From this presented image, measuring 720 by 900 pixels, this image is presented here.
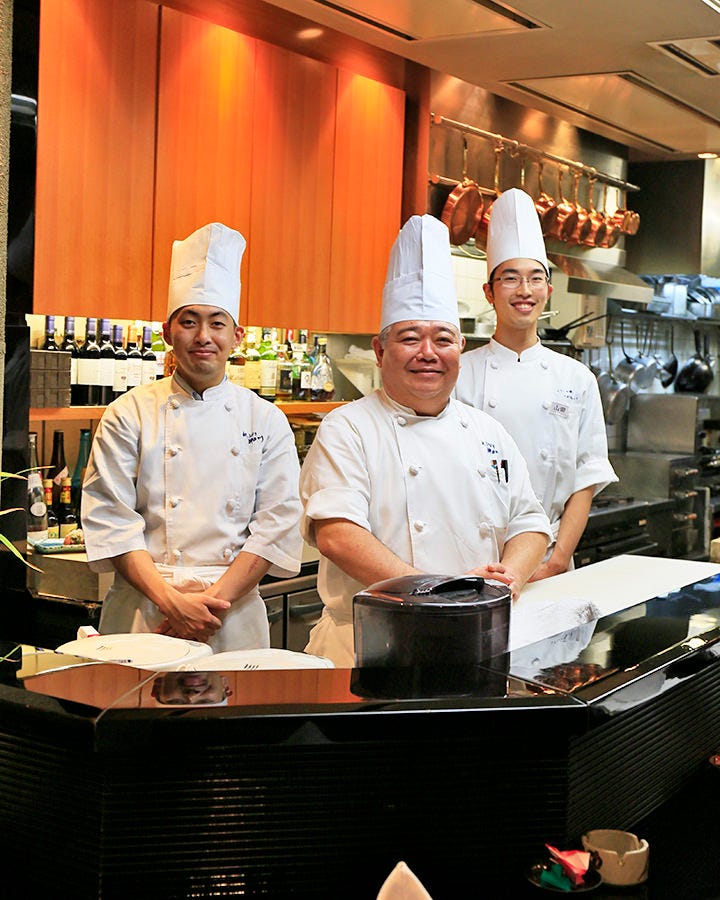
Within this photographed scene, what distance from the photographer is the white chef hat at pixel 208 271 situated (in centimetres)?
284

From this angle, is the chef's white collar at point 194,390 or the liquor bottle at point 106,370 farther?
the liquor bottle at point 106,370

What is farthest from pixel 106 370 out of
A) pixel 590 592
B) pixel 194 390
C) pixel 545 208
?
pixel 545 208

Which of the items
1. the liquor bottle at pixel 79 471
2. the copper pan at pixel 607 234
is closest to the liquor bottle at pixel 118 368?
the liquor bottle at pixel 79 471

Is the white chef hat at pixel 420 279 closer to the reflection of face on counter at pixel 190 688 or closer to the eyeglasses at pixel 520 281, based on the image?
the eyeglasses at pixel 520 281

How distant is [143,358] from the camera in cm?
403

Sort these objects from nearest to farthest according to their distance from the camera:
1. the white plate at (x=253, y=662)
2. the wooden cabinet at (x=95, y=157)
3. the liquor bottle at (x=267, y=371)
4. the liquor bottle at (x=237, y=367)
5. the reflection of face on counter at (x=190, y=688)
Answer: the reflection of face on counter at (x=190, y=688) < the white plate at (x=253, y=662) < the wooden cabinet at (x=95, y=157) < the liquor bottle at (x=237, y=367) < the liquor bottle at (x=267, y=371)

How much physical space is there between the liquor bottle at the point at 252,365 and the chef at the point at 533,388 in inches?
52.3

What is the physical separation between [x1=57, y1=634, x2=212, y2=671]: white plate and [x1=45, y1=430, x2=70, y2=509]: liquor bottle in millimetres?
1984

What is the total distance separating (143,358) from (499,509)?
1.81m

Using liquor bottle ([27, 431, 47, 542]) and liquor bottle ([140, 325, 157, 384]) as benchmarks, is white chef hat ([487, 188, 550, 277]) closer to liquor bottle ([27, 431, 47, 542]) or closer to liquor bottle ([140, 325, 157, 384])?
liquor bottle ([140, 325, 157, 384])

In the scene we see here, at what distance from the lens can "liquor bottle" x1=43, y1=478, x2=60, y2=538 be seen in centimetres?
381

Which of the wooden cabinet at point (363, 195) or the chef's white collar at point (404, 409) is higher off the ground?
the wooden cabinet at point (363, 195)

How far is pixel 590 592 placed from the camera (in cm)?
247

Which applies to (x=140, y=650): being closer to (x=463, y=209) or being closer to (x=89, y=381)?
(x=89, y=381)
